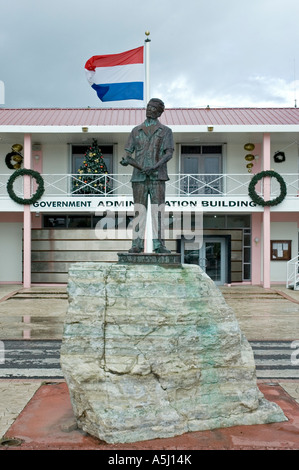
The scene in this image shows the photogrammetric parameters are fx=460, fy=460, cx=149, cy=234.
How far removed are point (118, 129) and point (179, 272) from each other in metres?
13.0

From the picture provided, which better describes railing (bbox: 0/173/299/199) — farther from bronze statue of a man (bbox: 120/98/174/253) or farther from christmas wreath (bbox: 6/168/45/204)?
bronze statue of a man (bbox: 120/98/174/253)

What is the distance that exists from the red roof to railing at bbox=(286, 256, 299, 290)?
5863 millimetres

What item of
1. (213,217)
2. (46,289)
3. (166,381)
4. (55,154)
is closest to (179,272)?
(166,381)

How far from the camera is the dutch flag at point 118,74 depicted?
42.8ft

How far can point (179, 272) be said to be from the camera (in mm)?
5289

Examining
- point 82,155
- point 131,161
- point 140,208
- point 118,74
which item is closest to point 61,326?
point 140,208

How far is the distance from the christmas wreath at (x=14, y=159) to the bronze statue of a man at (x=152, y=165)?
14.0m

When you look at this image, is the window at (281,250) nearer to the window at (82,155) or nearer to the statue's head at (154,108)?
the window at (82,155)

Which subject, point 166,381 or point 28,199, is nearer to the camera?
point 166,381

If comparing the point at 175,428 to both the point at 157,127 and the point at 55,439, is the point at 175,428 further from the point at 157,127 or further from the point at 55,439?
the point at 157,127

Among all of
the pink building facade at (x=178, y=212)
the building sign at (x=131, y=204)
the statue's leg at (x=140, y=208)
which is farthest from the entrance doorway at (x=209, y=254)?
the statue's leg at (x=140, y=208)

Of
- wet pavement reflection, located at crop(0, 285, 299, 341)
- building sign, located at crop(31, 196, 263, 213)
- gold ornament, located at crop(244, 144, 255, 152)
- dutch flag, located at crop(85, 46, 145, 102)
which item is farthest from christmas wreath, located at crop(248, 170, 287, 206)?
dutch flag, located at crop(85, 46, 145, 102)

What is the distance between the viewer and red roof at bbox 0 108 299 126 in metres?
19.9

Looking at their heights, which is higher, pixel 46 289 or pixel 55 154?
pixel 55 154
